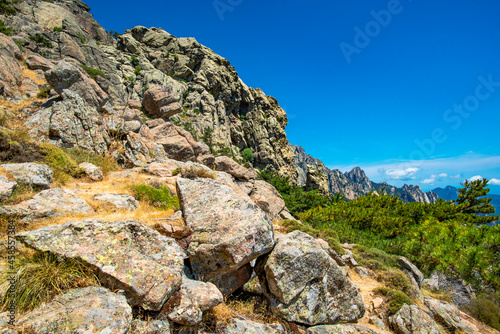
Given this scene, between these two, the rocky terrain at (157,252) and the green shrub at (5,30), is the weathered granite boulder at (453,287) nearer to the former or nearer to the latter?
the rocky terrain at (157,252)

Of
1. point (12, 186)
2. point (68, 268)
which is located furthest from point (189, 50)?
point (68, 268)

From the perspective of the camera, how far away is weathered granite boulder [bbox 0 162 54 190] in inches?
344

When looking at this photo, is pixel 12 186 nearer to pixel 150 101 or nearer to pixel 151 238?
pixel 151 238

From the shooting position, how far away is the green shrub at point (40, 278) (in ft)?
13.2

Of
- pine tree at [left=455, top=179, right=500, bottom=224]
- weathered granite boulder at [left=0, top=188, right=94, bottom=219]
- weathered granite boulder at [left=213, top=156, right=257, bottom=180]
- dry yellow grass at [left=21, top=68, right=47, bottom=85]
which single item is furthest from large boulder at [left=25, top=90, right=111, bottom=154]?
pine tree at [left=455, top=179, right=500, bottom=224]

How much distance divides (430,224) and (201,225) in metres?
22.7

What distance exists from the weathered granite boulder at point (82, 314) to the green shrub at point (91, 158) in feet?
42.1

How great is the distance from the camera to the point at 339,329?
23.0 ft

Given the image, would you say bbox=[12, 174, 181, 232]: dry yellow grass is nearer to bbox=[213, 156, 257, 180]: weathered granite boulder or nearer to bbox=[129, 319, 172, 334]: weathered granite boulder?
bbox=[129, 319, 172, 334]: weathered granite boulder

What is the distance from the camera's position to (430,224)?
20.6 metres

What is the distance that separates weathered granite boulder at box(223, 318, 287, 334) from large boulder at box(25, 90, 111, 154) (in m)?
17.3

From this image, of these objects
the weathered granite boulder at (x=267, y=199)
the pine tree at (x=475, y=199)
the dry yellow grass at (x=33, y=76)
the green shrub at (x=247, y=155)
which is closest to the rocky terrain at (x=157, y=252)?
the weathered granite boulder at (x=267, y=199)

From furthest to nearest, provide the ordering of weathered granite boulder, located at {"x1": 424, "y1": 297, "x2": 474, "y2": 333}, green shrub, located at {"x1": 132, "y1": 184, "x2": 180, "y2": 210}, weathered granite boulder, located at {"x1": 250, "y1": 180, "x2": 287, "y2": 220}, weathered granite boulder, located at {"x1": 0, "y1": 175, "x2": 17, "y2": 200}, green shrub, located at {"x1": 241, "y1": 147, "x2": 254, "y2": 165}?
green shrub, located at {"x1": 241, "y1": 147, "x2": 254, "y2": 165}, weathered granite boulder, located at {"x1": 250, "y1": 180, "x2": 287, "y2": 220}, green shrub, located at {"x1": 132, "y1": 184, "x2": 180, "y2": 210}, weathered granite boulder, located at {"x1": 424, "y1": 297, "x2": 474, "y2": 333}, weathered granite boulder, located at {"x1": 0, "y1": 175, "x2": 17, "y2": 200}

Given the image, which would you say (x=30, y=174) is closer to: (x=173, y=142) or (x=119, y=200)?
(x=119, y=200)
